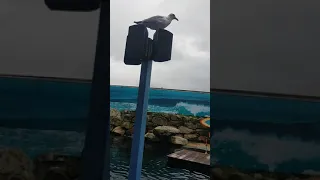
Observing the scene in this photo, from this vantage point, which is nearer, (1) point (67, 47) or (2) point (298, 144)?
(2) point (298, 144)

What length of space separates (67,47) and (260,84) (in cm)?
64

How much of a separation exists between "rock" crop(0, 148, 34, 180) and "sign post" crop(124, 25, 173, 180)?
15.8 inches

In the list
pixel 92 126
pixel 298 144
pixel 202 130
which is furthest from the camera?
pixel 202 130

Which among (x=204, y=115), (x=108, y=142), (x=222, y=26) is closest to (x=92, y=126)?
(x=108, y=142)

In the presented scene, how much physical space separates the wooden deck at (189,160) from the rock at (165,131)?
0.11m

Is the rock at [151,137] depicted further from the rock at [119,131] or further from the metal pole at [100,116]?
the metal pole at [100,116]

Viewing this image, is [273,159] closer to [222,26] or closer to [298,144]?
[298,144]

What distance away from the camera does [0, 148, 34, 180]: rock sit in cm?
96

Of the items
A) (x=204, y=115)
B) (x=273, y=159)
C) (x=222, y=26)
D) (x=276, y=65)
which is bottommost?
(x=273, y=159)

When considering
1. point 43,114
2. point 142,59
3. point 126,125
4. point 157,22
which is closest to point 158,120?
point 126,125

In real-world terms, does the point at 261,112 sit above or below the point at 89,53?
below

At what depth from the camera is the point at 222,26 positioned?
86 cm

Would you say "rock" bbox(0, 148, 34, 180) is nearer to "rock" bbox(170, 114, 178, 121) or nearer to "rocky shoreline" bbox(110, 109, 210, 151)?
"rocky shoreline" bbox(110, 109, 210, 151)

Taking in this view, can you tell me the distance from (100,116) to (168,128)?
0.57 metres
